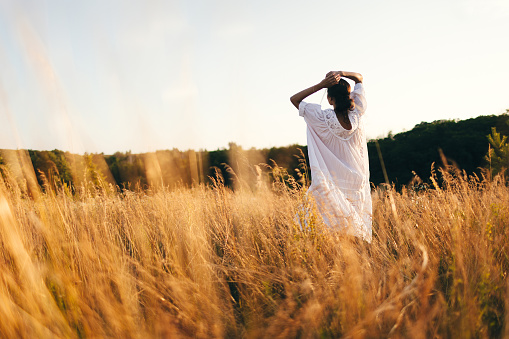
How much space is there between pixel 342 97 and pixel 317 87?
10.4 inches

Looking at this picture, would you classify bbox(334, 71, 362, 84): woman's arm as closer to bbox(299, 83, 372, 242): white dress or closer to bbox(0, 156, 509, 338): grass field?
bbox(299, 83, 372, 242): white dress

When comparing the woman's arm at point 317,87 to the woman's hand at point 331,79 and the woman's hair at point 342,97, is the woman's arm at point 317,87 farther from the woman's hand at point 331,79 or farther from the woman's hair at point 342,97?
the woman's hair at point 342,97

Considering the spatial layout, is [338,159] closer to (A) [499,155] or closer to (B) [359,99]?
(B) [359,99]

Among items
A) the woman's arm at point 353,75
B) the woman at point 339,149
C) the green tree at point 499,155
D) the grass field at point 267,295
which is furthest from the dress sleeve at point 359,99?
the green tree at point 499,155

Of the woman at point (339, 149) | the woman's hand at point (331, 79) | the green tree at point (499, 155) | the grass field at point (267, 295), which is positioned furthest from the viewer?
the green tree at point (499, 155)

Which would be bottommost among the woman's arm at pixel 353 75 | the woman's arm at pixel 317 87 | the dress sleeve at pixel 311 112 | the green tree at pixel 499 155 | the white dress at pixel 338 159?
the green tree at pixel 499 155

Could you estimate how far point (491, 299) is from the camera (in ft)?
5.26

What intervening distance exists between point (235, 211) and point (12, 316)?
7.44 feet

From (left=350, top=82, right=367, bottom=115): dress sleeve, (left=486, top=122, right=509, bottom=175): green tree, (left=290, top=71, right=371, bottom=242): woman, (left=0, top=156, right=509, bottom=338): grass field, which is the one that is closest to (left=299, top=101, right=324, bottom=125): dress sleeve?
(left=290, top=71, right=371, bottom=242): woman

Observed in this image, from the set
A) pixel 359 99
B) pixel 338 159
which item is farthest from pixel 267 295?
pixel 359 99

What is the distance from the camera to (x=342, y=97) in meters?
2.78

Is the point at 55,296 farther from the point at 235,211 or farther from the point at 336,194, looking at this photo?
the point at 336,194

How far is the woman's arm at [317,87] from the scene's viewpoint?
2.64m

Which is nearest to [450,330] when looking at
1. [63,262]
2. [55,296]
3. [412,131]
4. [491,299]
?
[491,299]
